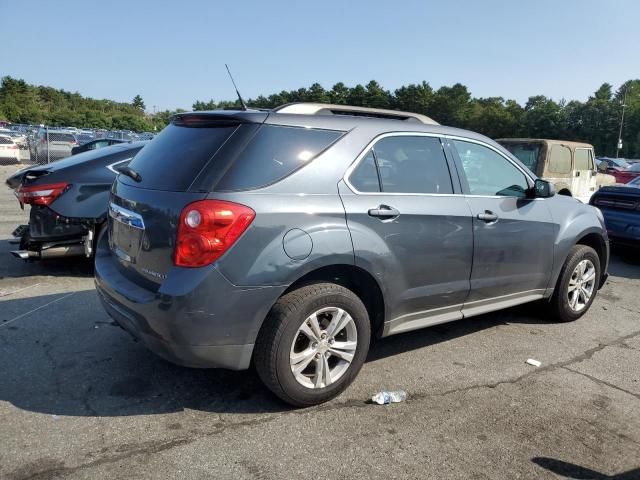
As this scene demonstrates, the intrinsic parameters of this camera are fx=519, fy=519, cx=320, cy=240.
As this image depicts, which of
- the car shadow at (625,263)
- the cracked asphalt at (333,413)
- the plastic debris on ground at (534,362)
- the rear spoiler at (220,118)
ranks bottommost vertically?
the car shadow at (625,263)

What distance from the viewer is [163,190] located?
3088 mm

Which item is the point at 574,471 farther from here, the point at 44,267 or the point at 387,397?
the point at 44,267

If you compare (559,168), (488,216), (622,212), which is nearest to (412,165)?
(488,216)

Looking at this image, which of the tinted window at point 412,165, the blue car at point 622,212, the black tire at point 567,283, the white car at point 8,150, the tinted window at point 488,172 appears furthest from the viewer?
the white car at point 8,150

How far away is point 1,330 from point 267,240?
278 cm

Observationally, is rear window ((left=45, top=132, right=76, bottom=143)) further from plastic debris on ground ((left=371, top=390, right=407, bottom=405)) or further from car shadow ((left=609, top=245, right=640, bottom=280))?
plastic debris on ground ((left=371, top=390, right=407, bottom=405))

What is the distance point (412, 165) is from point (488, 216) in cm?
79

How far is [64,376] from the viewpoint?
350cm

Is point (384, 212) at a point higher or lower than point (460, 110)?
lower

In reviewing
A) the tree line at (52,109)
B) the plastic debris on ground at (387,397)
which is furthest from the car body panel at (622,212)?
the tree line at (52,109)

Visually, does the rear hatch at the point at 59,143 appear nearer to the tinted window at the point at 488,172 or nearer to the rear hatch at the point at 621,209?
the rear hatch at the point at 621,209

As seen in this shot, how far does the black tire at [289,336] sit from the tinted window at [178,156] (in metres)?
0.92

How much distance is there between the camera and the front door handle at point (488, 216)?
396 centimetres

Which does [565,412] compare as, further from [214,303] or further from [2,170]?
[2,170]
